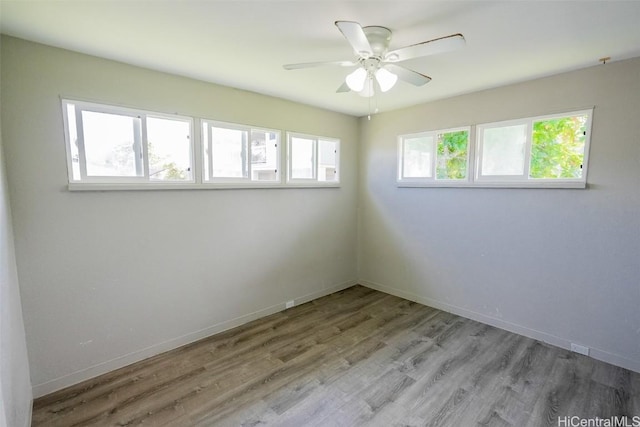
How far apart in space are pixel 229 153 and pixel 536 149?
3.11m

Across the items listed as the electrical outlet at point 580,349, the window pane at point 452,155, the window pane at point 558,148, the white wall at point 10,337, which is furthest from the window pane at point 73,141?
the electrical outlet at point 580,349

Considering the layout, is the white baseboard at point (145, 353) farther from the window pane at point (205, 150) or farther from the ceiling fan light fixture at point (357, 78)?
the ceiling fan light fixture at point (357, 78)

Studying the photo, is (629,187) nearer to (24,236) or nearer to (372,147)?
(372,147)

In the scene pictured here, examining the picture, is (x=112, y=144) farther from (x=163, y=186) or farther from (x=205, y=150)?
(x=205, y=150)

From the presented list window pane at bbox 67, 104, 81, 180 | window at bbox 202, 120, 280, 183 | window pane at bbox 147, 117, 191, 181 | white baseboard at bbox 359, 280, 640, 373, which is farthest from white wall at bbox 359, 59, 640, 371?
window pane at bbox 67, 104, 81, 180

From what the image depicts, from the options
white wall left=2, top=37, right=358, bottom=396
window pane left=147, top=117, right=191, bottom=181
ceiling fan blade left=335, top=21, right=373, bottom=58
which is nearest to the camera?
ceiling fan blade left=335, top=21, right=373, bottom=58

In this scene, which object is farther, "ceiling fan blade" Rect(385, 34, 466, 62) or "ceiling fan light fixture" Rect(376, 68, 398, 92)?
"ceiling fan light fixture" Rect(376, 68, 398, 92)

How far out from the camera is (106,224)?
2.37 metres

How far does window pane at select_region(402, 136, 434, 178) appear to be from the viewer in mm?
3701

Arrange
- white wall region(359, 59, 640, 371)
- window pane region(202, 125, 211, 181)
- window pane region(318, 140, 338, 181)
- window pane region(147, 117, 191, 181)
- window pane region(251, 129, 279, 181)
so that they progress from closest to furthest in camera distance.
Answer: white wall region(359, 59, 640, 371)
window pane region(147, 117, 191, 181)
window pane region(202, 125, 211, 181)
window pane region(251, 129, 279, 181)
window pane region(318, 140, 338, 181)

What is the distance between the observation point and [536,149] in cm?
289

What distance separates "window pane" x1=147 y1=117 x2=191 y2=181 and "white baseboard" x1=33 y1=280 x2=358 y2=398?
1544mm

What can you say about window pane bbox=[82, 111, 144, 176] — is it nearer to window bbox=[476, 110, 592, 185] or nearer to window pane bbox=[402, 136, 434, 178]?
window pane bbox=[402, 136, 434, 178]

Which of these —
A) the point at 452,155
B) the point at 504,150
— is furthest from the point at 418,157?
the point at 504,150
